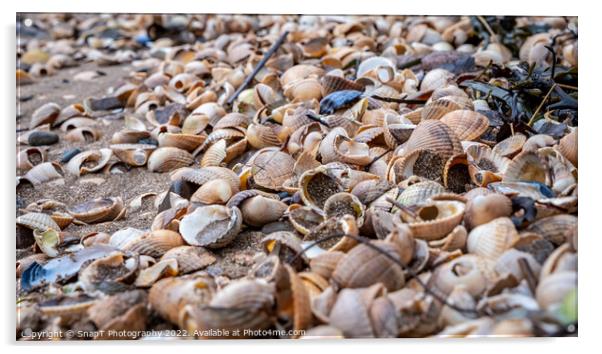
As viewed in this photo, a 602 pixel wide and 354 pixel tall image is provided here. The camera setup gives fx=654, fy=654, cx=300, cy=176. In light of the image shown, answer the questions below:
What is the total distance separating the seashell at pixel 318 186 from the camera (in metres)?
1.50

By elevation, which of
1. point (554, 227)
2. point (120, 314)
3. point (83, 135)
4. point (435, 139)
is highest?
point (435, 139)

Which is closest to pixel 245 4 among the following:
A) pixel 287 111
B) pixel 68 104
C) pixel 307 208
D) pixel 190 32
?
pixel 287 111

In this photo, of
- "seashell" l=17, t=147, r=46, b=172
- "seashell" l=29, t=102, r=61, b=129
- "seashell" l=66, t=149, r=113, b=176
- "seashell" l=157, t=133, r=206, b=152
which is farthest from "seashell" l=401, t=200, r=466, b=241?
"seashell" l=29, t=102, r=61, b=129

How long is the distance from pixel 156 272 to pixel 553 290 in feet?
2.52

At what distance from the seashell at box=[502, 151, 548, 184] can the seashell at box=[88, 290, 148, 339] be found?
32.6 inches

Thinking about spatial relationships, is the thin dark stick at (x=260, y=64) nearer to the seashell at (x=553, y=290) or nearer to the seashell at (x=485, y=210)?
the seashell at (x=485, y=210)

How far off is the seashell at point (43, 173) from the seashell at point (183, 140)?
13.4 inches

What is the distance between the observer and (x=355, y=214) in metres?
1.40

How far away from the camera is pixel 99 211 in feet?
5.55

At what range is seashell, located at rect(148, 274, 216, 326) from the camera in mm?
1227

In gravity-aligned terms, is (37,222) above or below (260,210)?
below

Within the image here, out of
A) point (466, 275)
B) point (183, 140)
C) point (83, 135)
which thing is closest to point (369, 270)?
point (466, 275)

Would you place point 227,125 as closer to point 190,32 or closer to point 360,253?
point 360,253

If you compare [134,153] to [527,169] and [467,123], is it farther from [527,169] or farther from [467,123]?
[527,169]
